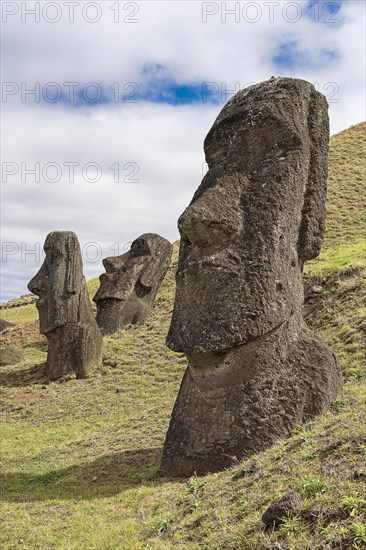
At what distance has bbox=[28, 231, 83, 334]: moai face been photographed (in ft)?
55.8

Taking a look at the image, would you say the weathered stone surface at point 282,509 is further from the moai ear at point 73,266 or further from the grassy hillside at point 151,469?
the moai ear at point 73,266

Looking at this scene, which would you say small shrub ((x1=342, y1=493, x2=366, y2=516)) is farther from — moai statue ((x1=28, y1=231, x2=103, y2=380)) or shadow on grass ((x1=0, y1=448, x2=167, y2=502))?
moai statue ((x1=28, y1=231, x2=103, y2=380))

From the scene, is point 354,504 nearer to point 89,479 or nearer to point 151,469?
point 151,469

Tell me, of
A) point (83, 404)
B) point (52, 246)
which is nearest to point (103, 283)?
point (52, 246)

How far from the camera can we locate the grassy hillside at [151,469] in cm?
478

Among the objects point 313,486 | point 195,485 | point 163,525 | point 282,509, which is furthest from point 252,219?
point 282,509

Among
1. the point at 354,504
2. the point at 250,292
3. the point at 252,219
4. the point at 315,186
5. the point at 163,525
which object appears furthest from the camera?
the point at 315,186

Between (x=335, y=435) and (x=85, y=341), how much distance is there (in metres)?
11.6

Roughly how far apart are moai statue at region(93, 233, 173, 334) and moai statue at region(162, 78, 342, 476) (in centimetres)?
1365

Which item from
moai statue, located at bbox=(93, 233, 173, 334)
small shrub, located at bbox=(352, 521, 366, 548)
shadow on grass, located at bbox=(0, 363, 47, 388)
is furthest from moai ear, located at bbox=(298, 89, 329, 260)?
moai statue, located at bbox=(93, 233, 173, 334)

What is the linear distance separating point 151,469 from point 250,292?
275 cm

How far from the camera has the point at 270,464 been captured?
6.23 meters

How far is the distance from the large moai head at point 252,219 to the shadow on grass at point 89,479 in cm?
181

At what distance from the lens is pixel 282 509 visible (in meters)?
4.60
